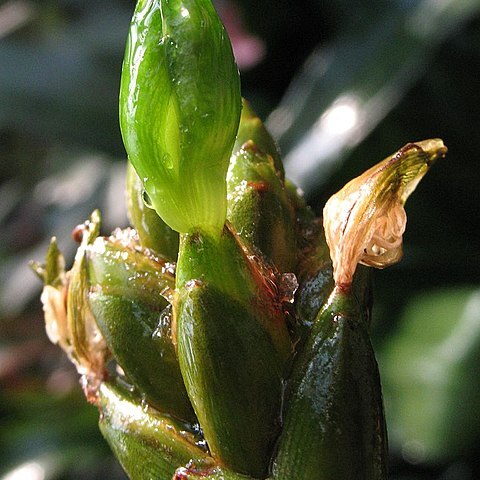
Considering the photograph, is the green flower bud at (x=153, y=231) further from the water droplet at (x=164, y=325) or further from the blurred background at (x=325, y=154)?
the blurred background at (x=325, y=154)

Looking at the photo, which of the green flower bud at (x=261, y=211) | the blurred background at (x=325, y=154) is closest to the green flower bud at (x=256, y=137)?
the green flower bud at (x=261, y=211)

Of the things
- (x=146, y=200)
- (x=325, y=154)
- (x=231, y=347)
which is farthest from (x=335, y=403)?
(x=325, y=154)

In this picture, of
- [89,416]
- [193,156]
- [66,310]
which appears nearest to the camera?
[193,156]

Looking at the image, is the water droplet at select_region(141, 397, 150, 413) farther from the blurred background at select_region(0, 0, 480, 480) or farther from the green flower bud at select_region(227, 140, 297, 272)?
the blurred background at select_region(0, 0, 480, 480)

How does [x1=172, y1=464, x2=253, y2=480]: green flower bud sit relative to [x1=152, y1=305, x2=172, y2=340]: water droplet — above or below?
below

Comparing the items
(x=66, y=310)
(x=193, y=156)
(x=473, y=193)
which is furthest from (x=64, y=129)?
(x=193, y=156)

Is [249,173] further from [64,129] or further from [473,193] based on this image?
[473,193]

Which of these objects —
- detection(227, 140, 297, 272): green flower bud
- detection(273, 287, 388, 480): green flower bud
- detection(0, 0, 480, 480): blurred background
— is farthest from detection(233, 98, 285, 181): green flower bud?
detection(0, 0, 480, 480): blurred background
